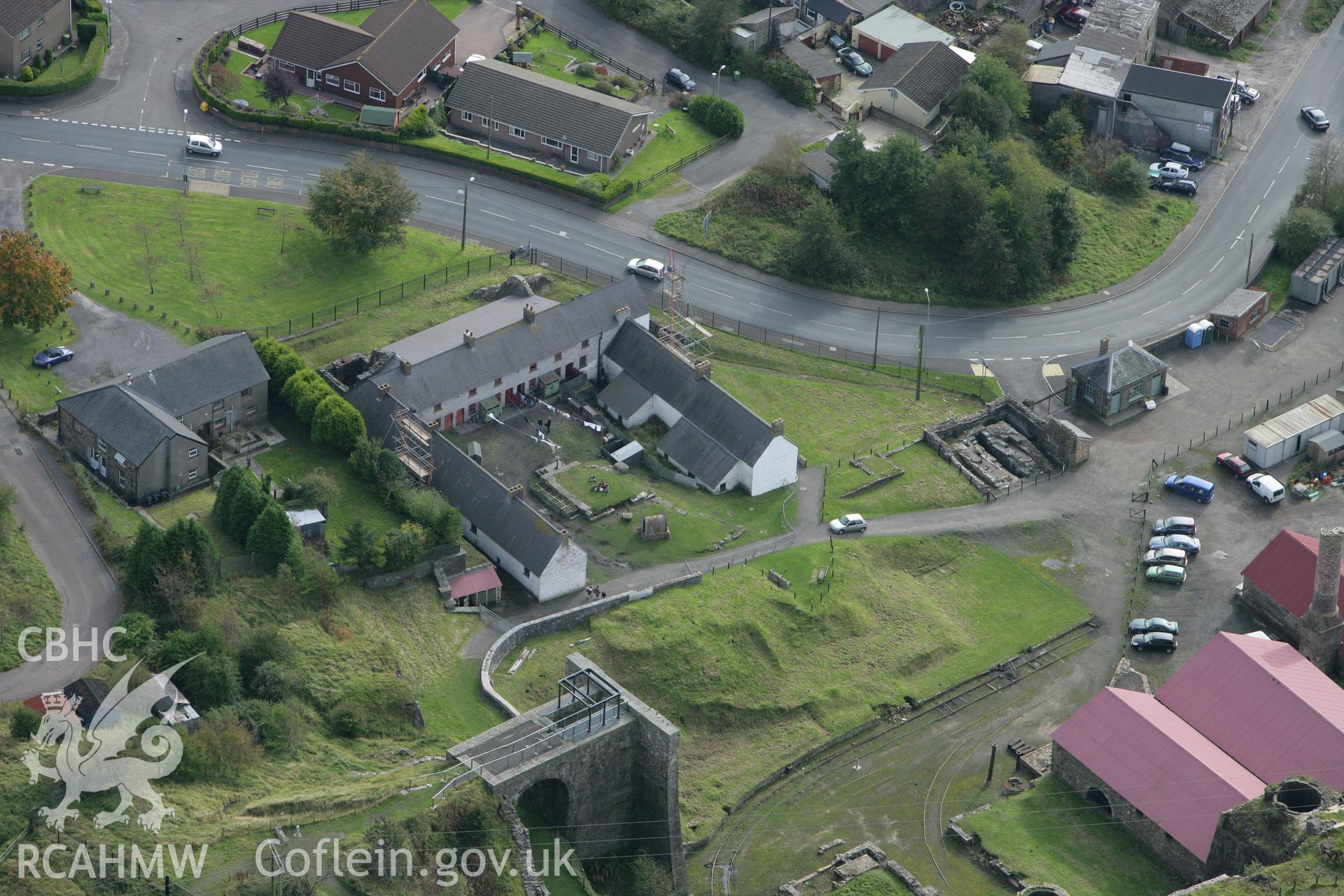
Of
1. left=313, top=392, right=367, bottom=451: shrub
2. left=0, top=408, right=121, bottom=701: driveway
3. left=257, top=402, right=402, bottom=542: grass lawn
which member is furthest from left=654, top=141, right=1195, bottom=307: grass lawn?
left=0, top=408, right=121, bottom=701: driveway

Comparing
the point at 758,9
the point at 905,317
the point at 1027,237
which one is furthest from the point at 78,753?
the point at 758,9

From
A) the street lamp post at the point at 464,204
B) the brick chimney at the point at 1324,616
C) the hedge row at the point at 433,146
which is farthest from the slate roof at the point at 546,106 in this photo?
the brick chimney at the point at 1324,616

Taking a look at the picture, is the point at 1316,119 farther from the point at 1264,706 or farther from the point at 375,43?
the point at 375,43

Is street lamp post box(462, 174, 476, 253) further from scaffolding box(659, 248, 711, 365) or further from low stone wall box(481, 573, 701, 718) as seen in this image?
low stone wall box(481, 573, 701, 718)

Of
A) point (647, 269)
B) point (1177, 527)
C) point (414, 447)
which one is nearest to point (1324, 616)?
point (1177, 527)

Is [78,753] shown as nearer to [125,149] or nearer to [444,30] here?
[125,149]
